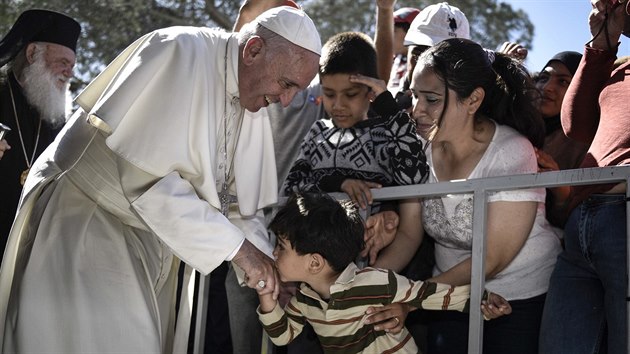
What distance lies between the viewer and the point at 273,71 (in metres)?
4.02

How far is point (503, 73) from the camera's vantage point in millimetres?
4395

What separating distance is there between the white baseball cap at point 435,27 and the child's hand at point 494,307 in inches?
73.4

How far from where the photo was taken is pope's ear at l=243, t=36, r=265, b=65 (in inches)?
160

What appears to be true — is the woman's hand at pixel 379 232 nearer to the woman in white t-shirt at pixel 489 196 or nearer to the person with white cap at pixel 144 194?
the woman in white t-shirt at pixel 489 196

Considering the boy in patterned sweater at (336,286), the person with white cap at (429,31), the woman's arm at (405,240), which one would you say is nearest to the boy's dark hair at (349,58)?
the person with white cap at (429,31)

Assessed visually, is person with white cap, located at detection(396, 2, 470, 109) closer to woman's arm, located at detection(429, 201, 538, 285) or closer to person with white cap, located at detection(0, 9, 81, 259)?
woman's arm, located at detection(429, 201, 538, 285)

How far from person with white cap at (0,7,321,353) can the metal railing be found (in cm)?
74

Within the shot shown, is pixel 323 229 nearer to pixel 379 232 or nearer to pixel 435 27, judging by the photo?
pixel 379 232

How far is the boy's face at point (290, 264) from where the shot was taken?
396 centimetres

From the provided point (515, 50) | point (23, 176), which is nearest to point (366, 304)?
point (515, 50)

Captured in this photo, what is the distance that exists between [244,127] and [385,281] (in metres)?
1.00

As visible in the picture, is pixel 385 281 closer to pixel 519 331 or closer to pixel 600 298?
pixel 519 331

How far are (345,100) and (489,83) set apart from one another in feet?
2.79

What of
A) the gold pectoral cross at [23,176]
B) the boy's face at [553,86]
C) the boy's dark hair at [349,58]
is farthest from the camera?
the gold pectoral cross at [23,176]
